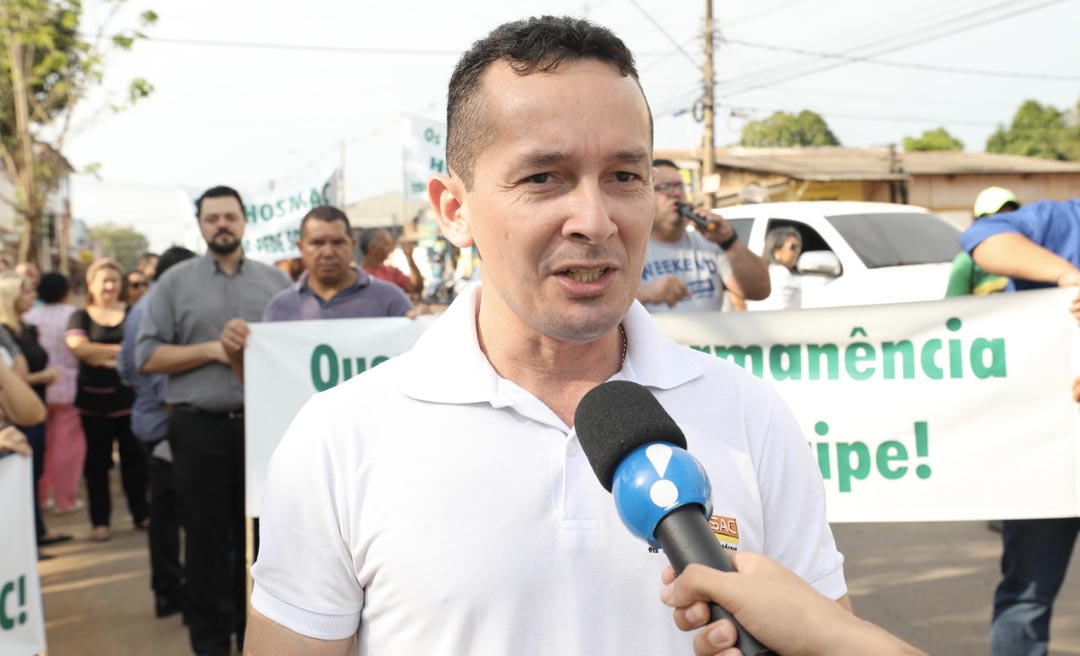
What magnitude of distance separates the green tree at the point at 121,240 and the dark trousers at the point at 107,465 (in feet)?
498

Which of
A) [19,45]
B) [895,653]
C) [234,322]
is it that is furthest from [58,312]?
[19,45]

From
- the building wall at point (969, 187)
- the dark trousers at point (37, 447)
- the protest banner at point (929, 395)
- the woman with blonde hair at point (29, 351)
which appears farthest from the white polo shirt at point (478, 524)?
the building wall at point (969, 187)

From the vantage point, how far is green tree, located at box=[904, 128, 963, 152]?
73.1 meters

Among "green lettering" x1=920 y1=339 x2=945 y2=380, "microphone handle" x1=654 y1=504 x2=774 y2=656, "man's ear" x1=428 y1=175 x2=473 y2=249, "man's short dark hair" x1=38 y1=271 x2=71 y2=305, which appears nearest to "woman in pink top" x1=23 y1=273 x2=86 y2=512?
"man's short dark hair" x1=38 y1=271 x2=71 y2=305

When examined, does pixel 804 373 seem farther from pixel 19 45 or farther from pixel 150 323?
pixel 19 45

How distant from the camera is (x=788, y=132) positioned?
8538cm

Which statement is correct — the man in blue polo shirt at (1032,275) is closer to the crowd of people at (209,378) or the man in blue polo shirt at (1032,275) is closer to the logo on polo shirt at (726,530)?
the crowd of people at (209,378)

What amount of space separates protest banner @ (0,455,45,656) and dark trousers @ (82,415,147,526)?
3.92 m

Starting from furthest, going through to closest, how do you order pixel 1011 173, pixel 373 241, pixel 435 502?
pixel 1011 173 < pixel 373 241 < pixel 435 502

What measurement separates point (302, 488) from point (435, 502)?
0.71 ft

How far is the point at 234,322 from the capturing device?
516 cm

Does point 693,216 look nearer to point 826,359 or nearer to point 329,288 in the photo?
point 826,359

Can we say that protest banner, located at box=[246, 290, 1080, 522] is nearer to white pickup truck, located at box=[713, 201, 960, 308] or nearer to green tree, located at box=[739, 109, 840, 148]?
white pickup truck, located at box=[713, 201, 960, 308]

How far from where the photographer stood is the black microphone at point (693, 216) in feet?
17.3
